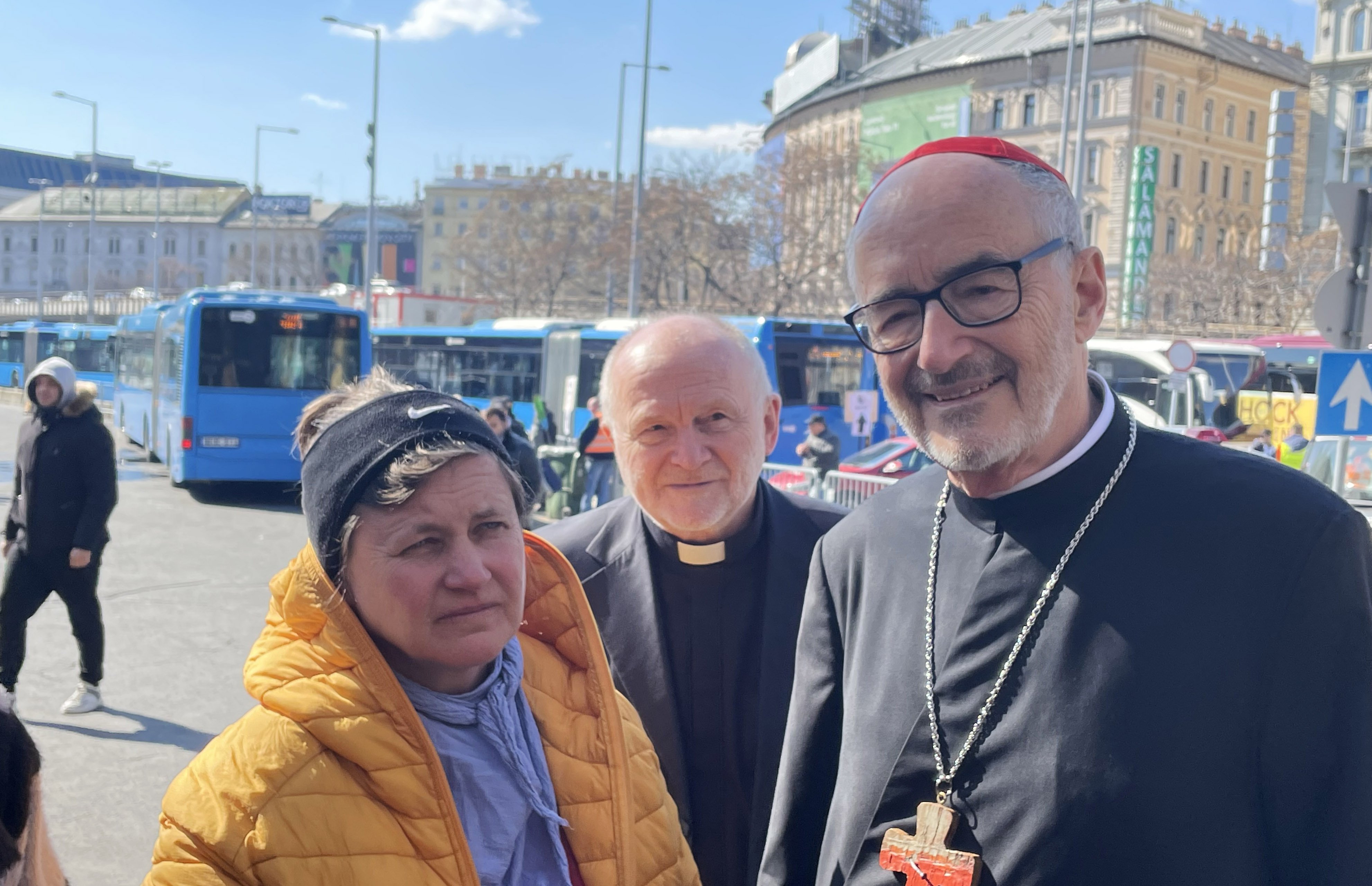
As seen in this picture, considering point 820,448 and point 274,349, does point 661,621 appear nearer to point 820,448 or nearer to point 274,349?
point 820,448

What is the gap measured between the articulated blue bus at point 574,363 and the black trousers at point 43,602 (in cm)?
1239

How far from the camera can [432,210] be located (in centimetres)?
13075

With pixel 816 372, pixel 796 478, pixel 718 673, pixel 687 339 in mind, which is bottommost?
pixel 796 478

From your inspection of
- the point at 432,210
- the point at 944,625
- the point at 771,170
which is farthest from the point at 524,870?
the point at 432,210

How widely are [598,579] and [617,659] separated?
9.5 inches

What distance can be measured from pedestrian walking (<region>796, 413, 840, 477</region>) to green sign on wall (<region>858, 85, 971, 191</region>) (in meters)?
54.4

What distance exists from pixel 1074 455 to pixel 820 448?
12757mm

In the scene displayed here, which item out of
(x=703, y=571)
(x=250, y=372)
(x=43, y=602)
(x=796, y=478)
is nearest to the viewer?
(x=703, y=571)

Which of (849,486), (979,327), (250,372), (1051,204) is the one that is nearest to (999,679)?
(979,327)

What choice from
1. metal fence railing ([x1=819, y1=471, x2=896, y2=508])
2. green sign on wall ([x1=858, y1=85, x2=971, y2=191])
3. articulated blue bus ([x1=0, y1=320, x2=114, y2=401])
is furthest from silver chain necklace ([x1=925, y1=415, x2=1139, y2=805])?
green sign on wall ([x1=858, y1=85, x2=971, y2=191])

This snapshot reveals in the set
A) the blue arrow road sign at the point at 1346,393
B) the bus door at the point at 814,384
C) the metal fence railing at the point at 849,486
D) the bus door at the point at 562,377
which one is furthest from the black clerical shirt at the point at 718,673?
the bus door at the point at 562,377

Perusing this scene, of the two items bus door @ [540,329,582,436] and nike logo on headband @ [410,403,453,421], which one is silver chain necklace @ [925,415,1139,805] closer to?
nike logo on headband @ [410,403,453,421]

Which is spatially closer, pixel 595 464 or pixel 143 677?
pixel 143 677

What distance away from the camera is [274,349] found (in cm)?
1830
